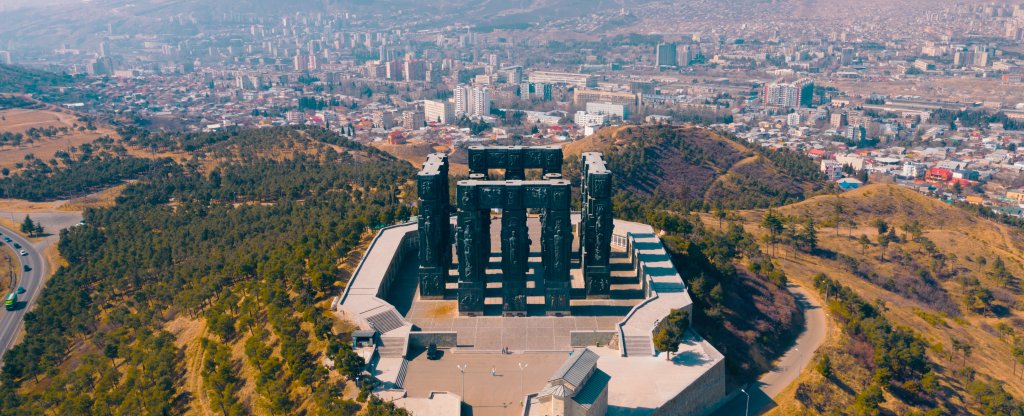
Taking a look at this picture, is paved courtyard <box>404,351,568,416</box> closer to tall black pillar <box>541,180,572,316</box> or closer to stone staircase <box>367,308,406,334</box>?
stone staircase <box>367,308,406,334</box>

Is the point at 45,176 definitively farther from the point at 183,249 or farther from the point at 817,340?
the point at 817,340

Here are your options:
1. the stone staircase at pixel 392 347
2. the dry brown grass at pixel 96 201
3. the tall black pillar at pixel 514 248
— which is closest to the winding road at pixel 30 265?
the dry brown grass at pixel 96 201

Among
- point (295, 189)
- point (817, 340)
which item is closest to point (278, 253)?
point (295, 189)

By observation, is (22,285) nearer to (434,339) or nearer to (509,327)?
(434,339)

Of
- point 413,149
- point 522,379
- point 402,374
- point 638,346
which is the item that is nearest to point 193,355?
point 402,374

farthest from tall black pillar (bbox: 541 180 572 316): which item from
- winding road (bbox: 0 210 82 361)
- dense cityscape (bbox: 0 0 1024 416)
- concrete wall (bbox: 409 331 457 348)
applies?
winding road (bbox: 0 210 82 361)

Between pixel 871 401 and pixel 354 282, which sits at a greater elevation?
pixel 354 282

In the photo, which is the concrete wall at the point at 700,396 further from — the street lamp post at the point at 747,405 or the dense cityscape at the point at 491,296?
the street lamp post at the point at 747,405
